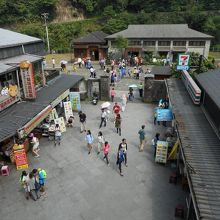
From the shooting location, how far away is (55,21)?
76.5 metres

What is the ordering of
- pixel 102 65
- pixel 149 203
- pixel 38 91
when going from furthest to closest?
pixel 102 65 → pixel 38 91 → pixel 149 203

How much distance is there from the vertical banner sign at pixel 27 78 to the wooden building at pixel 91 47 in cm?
3158

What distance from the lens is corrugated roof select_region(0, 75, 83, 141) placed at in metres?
13.4

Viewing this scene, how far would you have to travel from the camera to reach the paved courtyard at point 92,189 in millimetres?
10992

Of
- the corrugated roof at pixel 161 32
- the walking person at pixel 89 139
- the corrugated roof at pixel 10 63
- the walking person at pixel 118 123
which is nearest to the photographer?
the walking person at pixel 89 139

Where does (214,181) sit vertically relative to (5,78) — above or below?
below

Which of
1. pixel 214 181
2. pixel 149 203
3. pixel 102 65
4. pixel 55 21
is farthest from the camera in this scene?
pixel 55 21

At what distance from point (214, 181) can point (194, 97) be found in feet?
29.0

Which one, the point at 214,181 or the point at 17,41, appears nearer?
the point at 214,181

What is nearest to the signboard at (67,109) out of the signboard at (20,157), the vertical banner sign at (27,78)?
the vertical banner sign at (27,78)

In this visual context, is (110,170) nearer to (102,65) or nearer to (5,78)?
(5,78)

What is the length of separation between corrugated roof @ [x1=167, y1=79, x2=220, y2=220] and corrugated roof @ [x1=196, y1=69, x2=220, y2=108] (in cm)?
Result: 159

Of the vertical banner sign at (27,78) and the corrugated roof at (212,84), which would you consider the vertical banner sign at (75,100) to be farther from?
the corrugated roof at (212,84)

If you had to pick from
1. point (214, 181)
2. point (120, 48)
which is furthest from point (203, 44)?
point (214, 181)
